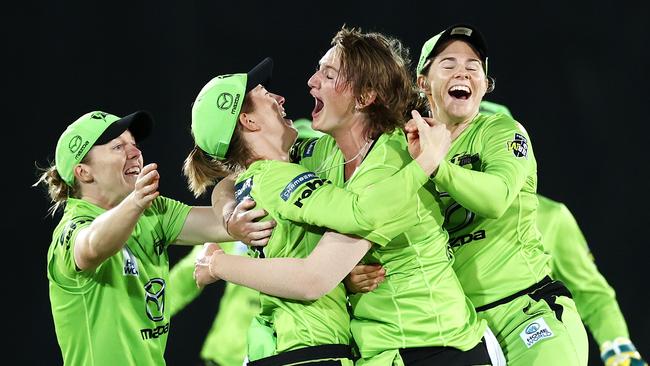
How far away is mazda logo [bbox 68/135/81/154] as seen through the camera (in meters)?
3.63

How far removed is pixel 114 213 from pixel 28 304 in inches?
104

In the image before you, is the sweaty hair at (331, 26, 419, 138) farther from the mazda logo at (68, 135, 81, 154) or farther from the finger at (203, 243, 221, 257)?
the mazda logo at (68, 135, 81, 154)

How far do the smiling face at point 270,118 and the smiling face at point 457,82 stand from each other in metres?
0.59

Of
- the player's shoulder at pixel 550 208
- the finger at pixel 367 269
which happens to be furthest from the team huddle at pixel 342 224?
the player's shoulder at pixel 550 208

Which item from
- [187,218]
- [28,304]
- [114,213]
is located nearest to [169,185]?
[28,304]

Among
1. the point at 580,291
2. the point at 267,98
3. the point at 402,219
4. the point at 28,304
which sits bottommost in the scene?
the point at 28,304

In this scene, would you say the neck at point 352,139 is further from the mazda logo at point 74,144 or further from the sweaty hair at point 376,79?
the mazda logo at point 74,144

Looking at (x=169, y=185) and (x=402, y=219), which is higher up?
(x=402, y=219)

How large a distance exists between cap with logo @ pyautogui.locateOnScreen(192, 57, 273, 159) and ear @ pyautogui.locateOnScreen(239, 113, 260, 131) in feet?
0.15

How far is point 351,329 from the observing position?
275cm

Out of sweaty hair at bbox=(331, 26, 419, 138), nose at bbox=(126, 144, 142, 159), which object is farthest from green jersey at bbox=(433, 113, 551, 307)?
nose at bbox=(126, 144, 142, 159)

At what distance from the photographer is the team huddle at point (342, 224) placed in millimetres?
2650

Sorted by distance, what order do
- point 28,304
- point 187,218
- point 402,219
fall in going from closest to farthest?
point 402,219, point 187,218, point 28,304

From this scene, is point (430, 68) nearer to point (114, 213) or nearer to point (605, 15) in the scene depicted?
point (114, 213)
